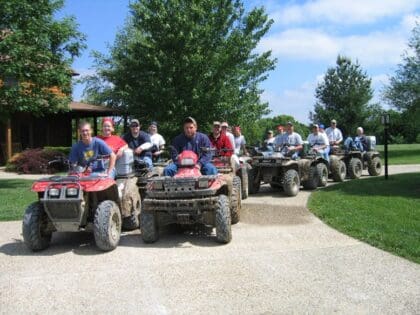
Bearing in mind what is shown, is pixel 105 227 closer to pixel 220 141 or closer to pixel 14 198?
pixel 220 141

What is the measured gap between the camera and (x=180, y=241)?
314 inches

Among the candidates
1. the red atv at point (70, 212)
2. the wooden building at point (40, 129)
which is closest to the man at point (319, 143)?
the red atv at point (70, 212)

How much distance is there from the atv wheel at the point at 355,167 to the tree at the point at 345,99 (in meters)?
26.1

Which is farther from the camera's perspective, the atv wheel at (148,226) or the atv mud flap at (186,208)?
the atv wheel at (148,226)

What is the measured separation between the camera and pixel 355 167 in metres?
17.1

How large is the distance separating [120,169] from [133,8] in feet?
46.8

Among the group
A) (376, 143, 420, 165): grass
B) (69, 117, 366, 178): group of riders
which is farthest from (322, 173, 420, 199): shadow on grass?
(376, 143, 420, 165): grass

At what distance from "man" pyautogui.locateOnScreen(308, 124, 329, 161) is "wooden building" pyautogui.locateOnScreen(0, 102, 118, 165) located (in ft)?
48.7

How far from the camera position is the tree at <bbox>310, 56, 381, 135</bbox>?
43125mm

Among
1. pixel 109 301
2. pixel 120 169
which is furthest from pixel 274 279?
pixel 120 169

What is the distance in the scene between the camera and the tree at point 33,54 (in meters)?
14.0

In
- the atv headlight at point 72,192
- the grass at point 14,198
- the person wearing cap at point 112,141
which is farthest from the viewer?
the grass at point 14,198

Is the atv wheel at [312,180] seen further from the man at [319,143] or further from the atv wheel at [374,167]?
the atv wheel at [374,167]

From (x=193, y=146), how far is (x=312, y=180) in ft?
20.6
